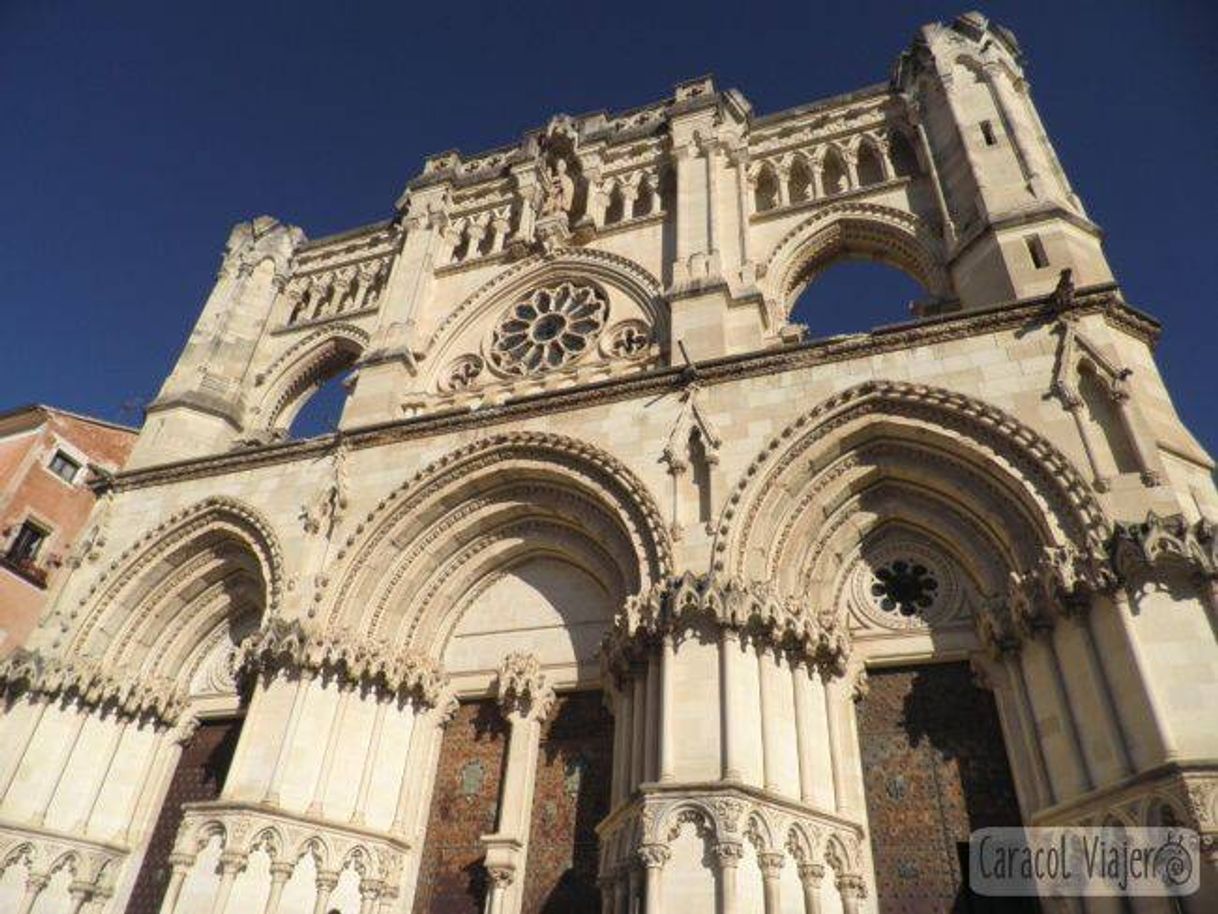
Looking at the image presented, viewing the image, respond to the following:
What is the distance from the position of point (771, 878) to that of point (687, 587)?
2.79 m

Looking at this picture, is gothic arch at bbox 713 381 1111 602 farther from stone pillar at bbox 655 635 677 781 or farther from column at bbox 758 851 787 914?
column at bbox 758 851 787 914

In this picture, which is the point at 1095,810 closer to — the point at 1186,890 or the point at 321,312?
the point at 1186,890

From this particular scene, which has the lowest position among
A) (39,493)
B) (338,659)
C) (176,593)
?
(338,659)

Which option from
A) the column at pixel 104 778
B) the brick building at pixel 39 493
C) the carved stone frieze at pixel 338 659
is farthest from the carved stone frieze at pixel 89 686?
the brick building at pixel 39 493

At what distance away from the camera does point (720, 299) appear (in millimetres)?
12250

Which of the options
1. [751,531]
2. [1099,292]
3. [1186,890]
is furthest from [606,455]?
[1186,890]

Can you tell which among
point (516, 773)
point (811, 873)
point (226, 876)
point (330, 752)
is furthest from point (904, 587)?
point (226, 876)

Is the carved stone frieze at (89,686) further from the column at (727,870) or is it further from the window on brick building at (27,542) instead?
the column at (727,870)

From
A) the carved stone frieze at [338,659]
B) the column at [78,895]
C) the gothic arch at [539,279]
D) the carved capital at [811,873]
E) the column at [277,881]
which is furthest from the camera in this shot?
the gothic arch at [539,279]

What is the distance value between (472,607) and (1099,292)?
349 inches

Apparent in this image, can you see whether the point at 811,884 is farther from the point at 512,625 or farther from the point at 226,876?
the point at 226,876

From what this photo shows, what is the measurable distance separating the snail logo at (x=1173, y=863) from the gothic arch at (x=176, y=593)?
1118 cm

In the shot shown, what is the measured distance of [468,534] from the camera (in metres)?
11.6

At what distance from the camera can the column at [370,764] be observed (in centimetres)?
958
